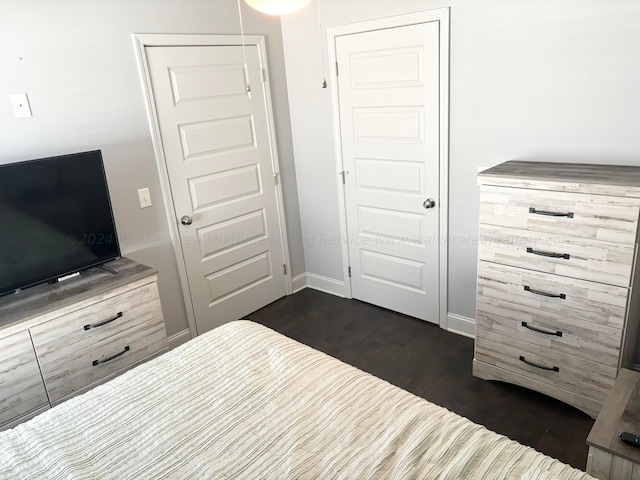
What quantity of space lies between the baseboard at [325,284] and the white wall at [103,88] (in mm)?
1250

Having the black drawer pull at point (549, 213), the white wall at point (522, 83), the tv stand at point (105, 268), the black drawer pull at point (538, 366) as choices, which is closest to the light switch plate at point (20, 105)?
the tv stand at point (105, 268)

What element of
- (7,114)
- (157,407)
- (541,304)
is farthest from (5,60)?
(541,304)

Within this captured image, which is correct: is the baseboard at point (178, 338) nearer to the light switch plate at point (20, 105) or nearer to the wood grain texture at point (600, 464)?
the light switch plate at point (20, 105)

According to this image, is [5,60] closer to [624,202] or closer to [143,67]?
[143,67]

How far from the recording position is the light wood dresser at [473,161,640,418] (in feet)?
7.03

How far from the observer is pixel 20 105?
8.13 feet

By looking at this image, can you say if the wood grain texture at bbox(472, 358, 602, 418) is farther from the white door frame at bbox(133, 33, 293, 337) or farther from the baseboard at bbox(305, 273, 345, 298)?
the white door frame at bbox(133, 33, 293, 337)

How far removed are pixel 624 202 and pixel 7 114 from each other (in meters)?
2.96

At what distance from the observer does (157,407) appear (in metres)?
1.70

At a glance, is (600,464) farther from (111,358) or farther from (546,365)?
(111,358)

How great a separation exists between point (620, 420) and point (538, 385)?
0.92 metres

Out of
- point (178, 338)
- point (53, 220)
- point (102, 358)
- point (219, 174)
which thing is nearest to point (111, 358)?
point (102, 358)

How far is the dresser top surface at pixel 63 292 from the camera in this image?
2.22 metres

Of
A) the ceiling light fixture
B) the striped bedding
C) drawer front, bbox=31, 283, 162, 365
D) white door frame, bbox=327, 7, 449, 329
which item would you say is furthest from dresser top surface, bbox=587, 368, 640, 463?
drawer front, bbox=31, 283, 162, 365
